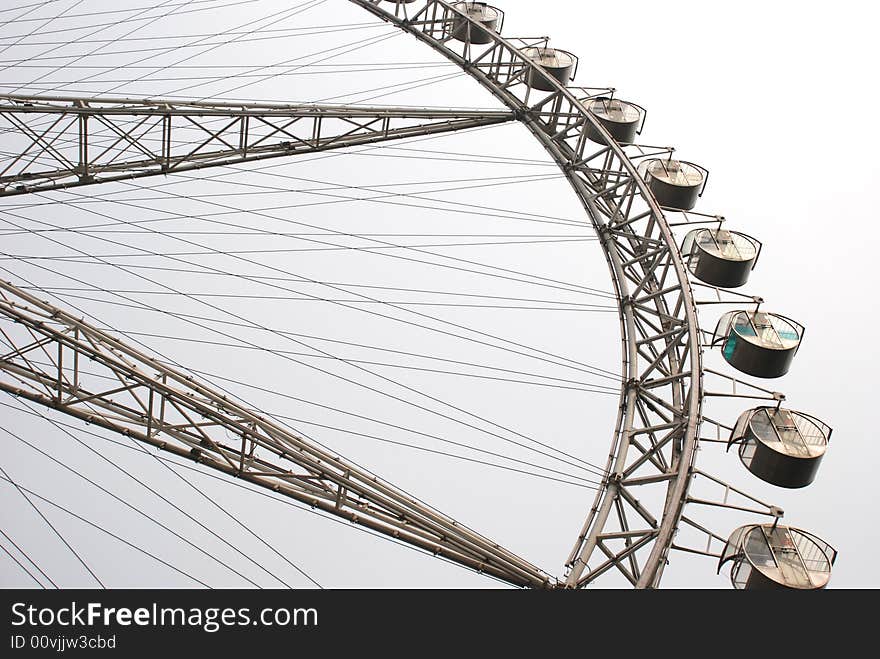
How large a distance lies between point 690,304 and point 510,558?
5.78 metres

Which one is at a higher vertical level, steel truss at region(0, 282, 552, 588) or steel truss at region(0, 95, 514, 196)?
steel truss at region(0, 95, 514, 196)

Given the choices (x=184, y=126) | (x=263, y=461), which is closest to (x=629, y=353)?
(x=263, y=461)

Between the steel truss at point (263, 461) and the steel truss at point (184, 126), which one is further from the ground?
the steel truss at point (184, 126)

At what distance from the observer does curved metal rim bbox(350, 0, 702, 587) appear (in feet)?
44.5

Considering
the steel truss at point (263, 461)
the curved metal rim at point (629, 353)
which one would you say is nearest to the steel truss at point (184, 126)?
the curved metal rim at point (629, 353)

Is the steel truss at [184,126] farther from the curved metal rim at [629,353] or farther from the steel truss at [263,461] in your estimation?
the steel truss at [263,461]

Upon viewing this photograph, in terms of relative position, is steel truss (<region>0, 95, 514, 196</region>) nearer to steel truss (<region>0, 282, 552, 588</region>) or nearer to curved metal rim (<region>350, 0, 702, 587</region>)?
curved metal rim (<region>350, 0, 702, 587</region>)

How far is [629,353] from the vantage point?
1722cm

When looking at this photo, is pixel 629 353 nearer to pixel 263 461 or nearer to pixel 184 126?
pixel 263 461

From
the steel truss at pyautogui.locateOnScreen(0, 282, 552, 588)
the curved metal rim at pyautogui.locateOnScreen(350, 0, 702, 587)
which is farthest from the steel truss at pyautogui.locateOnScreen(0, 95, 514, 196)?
the steel truss at pyautogui.locateOnScreen(0, 282, 552, 588)

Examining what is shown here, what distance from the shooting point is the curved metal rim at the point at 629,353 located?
13577 millimetres

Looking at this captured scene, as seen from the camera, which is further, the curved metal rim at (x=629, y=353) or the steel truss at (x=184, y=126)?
the steel truss at (x=184, y=126)
